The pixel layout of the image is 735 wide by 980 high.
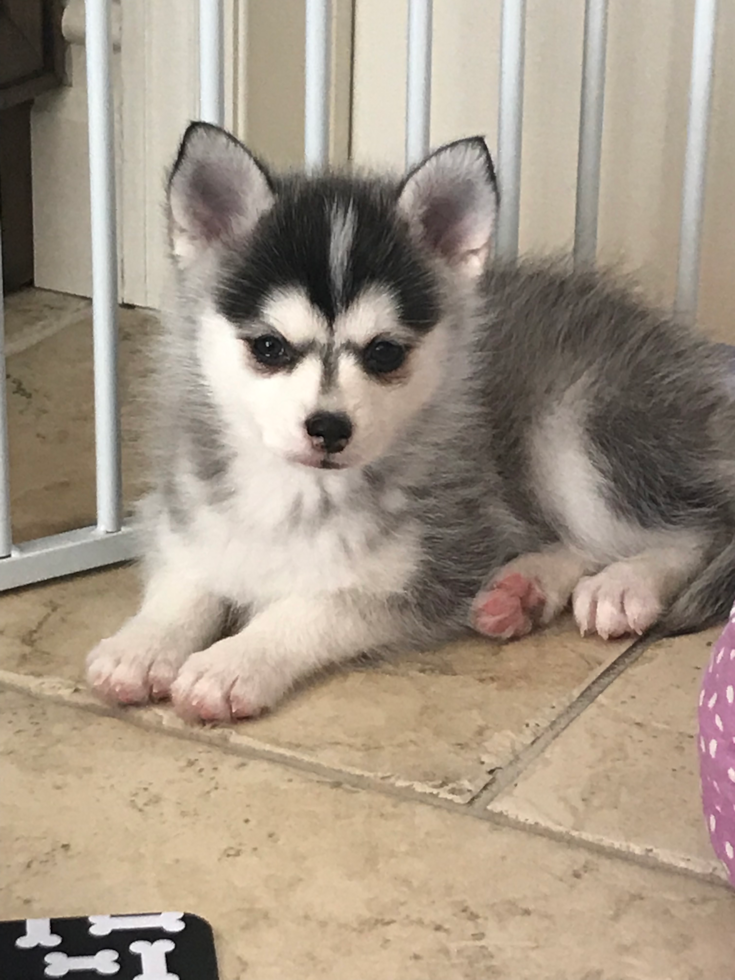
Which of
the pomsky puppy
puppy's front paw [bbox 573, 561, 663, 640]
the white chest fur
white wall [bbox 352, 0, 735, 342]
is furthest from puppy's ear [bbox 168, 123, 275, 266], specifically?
white wall [bbox 352, 0, 735, 342]

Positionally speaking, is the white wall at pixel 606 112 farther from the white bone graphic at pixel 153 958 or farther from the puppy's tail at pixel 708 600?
→ the white bone graphic at pixel 153 958

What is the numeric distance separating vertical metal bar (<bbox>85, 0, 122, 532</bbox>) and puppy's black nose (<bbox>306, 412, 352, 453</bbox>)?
0.51 m

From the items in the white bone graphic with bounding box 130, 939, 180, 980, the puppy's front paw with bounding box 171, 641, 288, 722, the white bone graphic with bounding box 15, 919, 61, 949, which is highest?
the puppy's front paw with bounding box 171, 641, 288, 722

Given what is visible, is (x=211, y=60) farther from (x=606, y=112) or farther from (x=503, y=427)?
(x=606, y=112)

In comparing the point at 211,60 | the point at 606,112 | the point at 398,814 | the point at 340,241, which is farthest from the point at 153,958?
the point at 606,112

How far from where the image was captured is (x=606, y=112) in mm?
2682

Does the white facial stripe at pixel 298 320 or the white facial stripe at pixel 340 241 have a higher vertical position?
the white facial stripe at pixel 340 241

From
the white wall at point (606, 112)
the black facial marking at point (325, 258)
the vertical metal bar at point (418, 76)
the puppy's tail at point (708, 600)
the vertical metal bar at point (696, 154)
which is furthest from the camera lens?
the white wall at point (606, 112)

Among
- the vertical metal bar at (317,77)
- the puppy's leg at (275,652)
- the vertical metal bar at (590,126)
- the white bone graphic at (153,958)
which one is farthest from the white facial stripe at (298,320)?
the vertical metal bar at (590,126)

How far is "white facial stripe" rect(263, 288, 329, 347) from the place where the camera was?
1472 mm

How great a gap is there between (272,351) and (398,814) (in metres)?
0.53

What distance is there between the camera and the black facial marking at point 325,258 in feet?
4.87

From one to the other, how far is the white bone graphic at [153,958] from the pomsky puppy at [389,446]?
0.40 metres

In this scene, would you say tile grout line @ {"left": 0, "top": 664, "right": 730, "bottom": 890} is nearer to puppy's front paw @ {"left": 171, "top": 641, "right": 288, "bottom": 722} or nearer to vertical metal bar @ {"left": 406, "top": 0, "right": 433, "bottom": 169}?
puppy's front paw @ {"left": 171, "top": 641, "right": 288, "bottom": 722}
